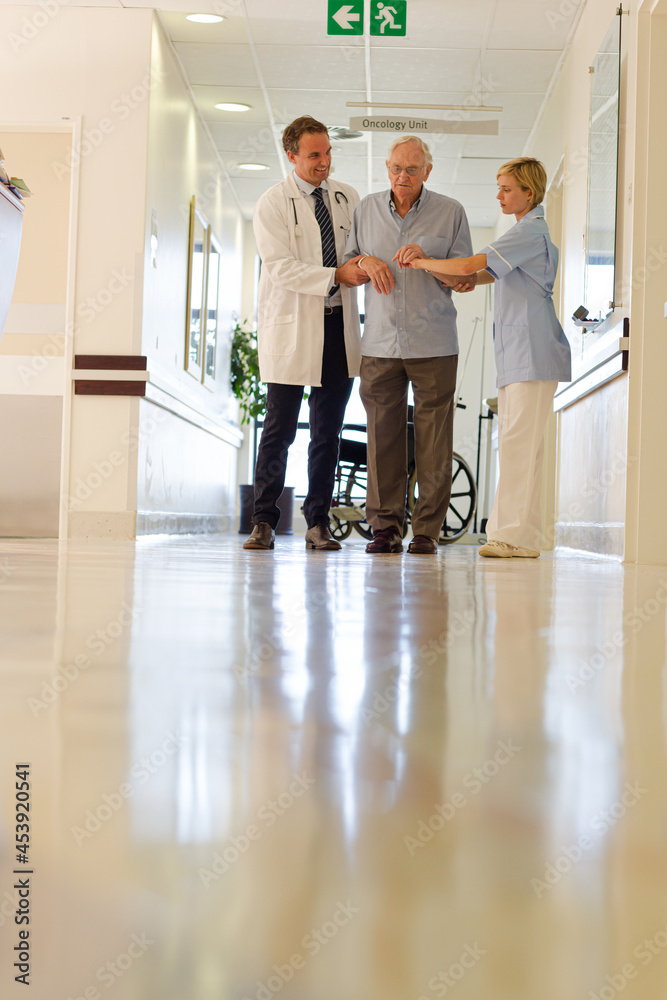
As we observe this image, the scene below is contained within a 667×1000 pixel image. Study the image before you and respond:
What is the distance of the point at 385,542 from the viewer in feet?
11.6

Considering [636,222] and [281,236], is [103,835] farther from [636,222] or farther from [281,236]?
[636,222]

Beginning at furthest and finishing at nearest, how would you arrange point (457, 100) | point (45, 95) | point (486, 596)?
point (457, 100) < point (45, 95) < point (486, 596)

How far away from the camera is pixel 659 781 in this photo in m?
0.37

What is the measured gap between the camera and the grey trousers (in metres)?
3.58

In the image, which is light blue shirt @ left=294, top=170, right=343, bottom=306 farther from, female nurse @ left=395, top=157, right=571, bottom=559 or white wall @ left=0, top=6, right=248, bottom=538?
white wall @ left=0, top=6, right=248, bottom=538

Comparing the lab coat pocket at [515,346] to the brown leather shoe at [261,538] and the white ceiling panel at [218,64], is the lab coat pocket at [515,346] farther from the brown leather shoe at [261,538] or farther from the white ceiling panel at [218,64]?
the white ceiling panel at [218,64]

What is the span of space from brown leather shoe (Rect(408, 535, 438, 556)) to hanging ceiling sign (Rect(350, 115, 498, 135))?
271 cm

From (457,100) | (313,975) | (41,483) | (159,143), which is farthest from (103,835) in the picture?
(457,100)

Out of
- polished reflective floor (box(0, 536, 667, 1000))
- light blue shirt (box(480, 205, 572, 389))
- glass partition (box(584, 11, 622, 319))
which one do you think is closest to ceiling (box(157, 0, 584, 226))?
glass partition (box(584, 11, 622, 319))

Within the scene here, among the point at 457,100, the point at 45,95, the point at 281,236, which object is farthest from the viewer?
the point at 457,100

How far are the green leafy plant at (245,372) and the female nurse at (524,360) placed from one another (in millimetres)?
5605

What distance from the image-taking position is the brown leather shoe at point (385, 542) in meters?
3.49

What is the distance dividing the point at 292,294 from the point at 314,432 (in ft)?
1.71

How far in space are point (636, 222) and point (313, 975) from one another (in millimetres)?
3799
